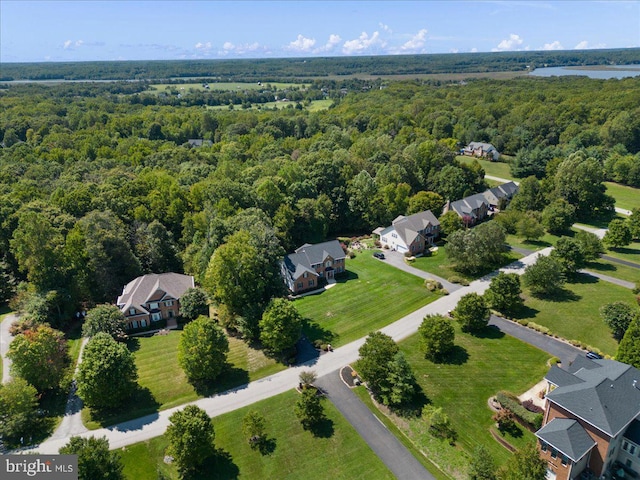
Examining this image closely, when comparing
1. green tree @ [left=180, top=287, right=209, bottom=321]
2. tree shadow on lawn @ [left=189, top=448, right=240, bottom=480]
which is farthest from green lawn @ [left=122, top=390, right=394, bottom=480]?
green tree @ [left=180, top=287, right=209, bottom=321]

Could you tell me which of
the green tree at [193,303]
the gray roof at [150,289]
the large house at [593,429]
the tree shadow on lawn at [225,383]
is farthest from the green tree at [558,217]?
the gray roof at [150,289]

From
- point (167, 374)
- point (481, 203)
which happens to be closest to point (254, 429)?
point (167, 374)

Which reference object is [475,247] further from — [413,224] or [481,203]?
[481,203]

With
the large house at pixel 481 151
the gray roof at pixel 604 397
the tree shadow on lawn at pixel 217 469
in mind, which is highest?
the large house at pixel 481 151

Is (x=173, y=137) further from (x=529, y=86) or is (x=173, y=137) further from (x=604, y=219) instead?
(x=529, y=86)

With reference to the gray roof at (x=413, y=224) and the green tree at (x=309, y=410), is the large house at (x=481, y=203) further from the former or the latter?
the green tree at (x=309, y=410)

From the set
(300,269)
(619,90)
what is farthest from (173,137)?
(619,90)
